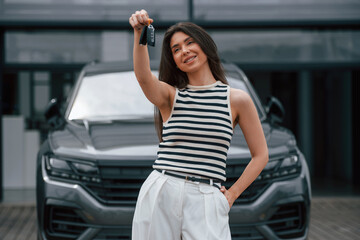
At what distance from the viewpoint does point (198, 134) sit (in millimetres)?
2123

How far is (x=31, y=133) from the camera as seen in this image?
916cm

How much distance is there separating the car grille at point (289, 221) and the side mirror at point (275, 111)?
101 cm

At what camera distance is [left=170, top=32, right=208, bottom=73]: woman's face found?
7.29ft

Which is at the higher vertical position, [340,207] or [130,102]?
[130,102]

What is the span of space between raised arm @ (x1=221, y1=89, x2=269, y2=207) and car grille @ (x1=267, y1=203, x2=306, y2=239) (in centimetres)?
129

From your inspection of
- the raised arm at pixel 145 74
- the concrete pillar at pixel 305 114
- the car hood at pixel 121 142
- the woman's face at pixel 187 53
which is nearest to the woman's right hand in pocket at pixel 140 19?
the raised arm at pixel 145 74

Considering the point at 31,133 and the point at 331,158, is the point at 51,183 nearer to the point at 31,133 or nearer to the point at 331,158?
the point at 31,133

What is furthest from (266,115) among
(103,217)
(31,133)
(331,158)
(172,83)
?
(331,158)

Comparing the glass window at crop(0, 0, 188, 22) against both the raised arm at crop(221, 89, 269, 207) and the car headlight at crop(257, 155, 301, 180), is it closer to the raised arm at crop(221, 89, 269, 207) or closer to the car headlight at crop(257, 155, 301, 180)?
the car headlight at crop(257, 155, 301, 180)

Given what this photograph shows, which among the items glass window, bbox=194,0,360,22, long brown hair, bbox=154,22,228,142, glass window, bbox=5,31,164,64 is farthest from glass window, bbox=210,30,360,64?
long brown hair, bbox=154,22,228,142

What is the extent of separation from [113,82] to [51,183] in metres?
1.40

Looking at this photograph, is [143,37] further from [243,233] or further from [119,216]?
[243,233]

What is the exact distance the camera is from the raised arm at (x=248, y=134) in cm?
222

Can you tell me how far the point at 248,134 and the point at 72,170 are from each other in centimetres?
167
